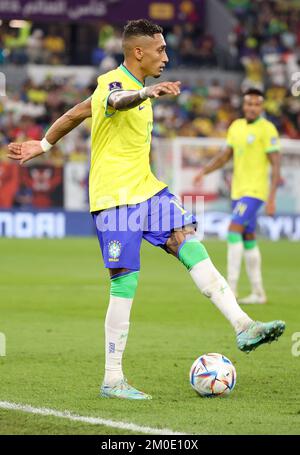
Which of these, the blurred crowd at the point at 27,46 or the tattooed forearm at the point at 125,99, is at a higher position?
the blurred crowd at the point at 27,46

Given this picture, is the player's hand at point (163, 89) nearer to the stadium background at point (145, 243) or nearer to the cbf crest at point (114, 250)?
the cbf crest at point (114, 250)

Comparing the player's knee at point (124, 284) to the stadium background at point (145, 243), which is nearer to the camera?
the stadium background at point (145, 243)

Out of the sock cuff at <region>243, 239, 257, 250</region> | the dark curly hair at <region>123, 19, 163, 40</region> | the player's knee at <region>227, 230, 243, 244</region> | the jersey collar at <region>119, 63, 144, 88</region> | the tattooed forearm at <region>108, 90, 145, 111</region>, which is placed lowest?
the sock cuff at <region>243, 239, 257, 250</region>

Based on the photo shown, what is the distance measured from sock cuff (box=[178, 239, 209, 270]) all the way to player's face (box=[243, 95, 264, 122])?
644 centimetres

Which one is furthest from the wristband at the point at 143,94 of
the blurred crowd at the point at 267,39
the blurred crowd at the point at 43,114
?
the blurred crowd at the point at 267,39

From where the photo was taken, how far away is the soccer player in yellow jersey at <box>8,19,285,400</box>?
7.18 metres

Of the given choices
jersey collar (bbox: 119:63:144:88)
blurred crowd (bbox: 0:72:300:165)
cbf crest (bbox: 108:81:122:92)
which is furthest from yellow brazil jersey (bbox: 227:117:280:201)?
blurred crowd (bbox: 0:72:300:165)

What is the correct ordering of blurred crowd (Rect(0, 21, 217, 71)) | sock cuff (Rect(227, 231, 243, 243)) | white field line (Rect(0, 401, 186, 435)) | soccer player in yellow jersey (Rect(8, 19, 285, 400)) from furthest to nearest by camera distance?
1. blurred crowd (Rect(0, 21, 217, 71))
2. sock cuff (Rect(227, 231, 243, 243))
3. soccer player in yellow jersey (Rect(8, 19, 285, 400))
4. white field line (Rect(0, 401, 186, 435))

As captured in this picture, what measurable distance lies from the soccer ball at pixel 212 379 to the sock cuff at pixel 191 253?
67 cm

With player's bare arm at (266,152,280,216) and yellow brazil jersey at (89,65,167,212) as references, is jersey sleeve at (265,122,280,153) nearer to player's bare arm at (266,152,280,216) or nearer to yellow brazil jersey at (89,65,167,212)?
player's bare arm at (266,152,280,216)

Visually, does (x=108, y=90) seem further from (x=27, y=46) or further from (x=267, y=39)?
(x=267, y=39)

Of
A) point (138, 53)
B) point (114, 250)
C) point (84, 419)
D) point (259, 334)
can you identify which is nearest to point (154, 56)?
point (138, 53)

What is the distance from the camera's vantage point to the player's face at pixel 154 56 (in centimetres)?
726
